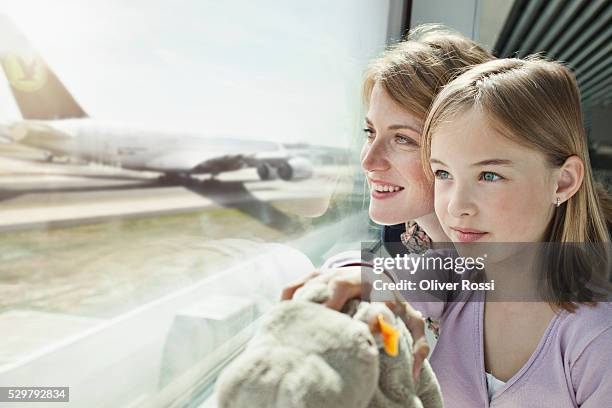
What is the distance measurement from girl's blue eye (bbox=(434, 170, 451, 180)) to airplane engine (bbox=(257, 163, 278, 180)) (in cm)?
46

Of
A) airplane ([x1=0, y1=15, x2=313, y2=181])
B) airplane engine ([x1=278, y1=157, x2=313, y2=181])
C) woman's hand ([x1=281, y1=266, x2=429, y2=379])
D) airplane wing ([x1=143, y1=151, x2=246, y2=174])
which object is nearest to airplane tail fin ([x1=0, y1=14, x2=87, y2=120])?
airplane ([x1=0, y1=15, x2=313, y2=181])

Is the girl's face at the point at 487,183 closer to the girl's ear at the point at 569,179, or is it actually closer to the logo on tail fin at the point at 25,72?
the girl's ear at the point at 569,179

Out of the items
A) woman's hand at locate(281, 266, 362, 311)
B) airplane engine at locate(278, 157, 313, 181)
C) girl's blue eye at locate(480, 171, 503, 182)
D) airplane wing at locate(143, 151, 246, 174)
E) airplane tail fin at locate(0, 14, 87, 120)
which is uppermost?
airplane tail fin at locate(0, 14, 87, 120)

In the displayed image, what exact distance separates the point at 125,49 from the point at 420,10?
83.0 inches

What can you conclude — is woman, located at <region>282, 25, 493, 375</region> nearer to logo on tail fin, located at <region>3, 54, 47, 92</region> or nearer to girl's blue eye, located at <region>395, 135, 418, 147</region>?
girl's blue eye, located at <region>395, 135, 418, 147</region>

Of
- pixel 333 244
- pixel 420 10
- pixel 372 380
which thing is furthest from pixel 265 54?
pixel 420 10

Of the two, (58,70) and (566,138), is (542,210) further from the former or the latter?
(58,70)

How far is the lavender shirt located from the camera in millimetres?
714

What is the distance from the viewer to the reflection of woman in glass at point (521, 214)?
28.0 inches

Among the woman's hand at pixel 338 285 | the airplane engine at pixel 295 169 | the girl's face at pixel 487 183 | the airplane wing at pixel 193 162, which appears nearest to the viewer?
the woman's hand at pixel 338 285

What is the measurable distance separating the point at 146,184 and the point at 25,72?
23cm

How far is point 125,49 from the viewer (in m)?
0.74

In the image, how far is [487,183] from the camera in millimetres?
707

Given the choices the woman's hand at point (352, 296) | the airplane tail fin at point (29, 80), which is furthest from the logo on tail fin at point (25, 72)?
the woman's hand at point (352, 296)
